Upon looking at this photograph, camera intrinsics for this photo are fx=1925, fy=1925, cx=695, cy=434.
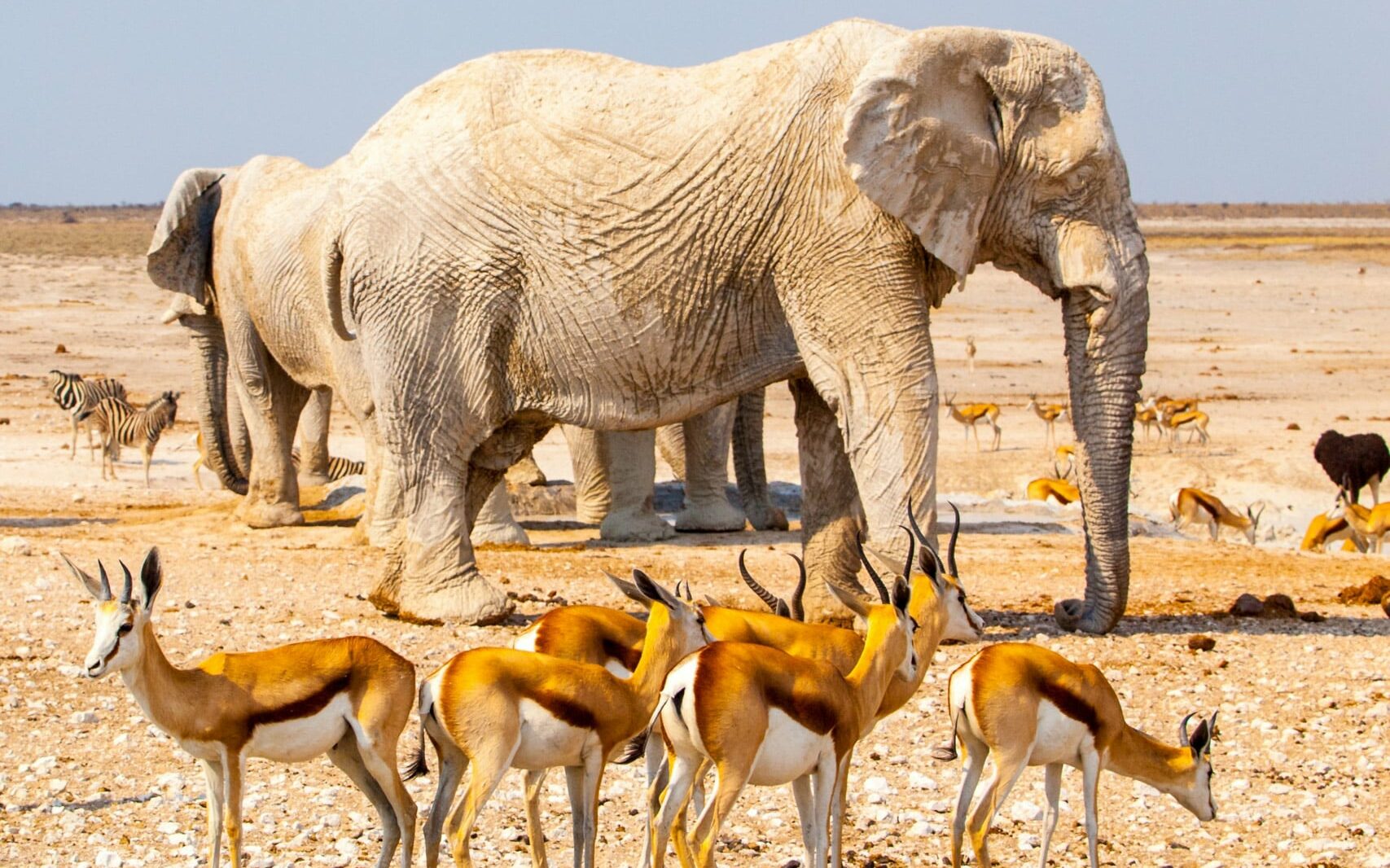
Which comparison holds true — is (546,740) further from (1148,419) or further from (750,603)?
(1148,419)

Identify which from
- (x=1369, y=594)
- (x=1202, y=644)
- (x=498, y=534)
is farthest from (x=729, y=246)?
(x=1369, y=594)

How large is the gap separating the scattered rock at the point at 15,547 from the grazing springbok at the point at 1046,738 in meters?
8.11

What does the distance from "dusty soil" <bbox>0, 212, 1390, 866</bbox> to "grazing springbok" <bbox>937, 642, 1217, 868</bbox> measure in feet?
1.27

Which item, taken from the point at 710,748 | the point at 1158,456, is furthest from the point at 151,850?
the point at 1158,456

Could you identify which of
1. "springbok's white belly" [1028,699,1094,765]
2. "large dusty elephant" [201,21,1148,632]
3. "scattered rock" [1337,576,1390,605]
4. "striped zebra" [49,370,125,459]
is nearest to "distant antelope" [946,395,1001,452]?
"striped zebra" [49,370,125,459]

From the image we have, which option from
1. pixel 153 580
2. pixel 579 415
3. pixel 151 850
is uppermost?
pixel 579 415

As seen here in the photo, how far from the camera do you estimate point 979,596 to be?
12852mm

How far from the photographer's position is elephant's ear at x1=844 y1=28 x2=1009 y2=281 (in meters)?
9.98

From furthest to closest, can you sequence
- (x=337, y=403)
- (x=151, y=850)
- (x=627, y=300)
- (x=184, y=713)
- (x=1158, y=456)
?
(x=337, y=403)
(x=1158, y=456)
(x=627, y=300)
(x=151, y=850)
(x=184, y=713)

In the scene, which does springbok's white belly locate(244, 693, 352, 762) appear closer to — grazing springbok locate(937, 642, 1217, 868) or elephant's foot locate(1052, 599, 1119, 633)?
grazing springbok locate(937, 642, 1217, 868)

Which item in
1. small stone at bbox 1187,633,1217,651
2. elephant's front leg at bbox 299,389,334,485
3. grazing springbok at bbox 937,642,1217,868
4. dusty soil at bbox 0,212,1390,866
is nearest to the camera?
grazing springbok at bbox 937,642,1217,868

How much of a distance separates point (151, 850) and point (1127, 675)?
201 inches

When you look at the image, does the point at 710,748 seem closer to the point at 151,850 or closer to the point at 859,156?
the point at 151,850

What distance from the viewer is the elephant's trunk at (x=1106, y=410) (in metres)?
10.4
